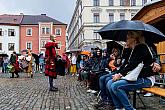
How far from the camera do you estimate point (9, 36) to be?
76688 mm

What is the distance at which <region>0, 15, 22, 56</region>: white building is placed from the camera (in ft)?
249

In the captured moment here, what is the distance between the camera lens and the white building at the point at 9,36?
76000 mm

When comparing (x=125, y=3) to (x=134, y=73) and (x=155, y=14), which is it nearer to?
(x=155, y=14)

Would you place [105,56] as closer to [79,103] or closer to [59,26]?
[79,103]

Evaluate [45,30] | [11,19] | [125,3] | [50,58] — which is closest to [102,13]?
[125,3]

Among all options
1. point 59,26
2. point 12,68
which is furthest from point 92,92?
point 59,26

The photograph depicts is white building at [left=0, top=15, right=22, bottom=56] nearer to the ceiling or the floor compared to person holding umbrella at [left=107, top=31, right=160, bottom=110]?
nearer to the ceiling

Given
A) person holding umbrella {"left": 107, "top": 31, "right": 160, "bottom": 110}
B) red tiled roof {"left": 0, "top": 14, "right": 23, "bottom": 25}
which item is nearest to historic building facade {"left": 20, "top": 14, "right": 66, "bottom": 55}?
red tiled roof {"left": 0, "top": 14, "right": 23, "bottom": 25}

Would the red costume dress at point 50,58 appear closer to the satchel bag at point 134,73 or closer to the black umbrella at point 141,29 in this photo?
the black umbrella at point 141,29

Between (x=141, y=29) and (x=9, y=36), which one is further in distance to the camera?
(x=9, y=36)

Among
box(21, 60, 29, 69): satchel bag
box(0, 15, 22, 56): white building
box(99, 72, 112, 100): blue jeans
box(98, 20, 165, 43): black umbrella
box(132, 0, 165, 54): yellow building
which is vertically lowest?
box(99, 72, 112, 100): blue jeans

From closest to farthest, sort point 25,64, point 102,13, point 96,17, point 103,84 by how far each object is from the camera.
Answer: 1. point 103,84
2. point 25,64
3. point 102,13
4. point 96,17

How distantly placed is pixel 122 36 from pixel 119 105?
2.47 meters

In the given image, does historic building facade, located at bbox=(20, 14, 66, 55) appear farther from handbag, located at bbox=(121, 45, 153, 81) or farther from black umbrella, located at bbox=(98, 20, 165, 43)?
handbag, located at bbox=(121, 45, 153, 81)
